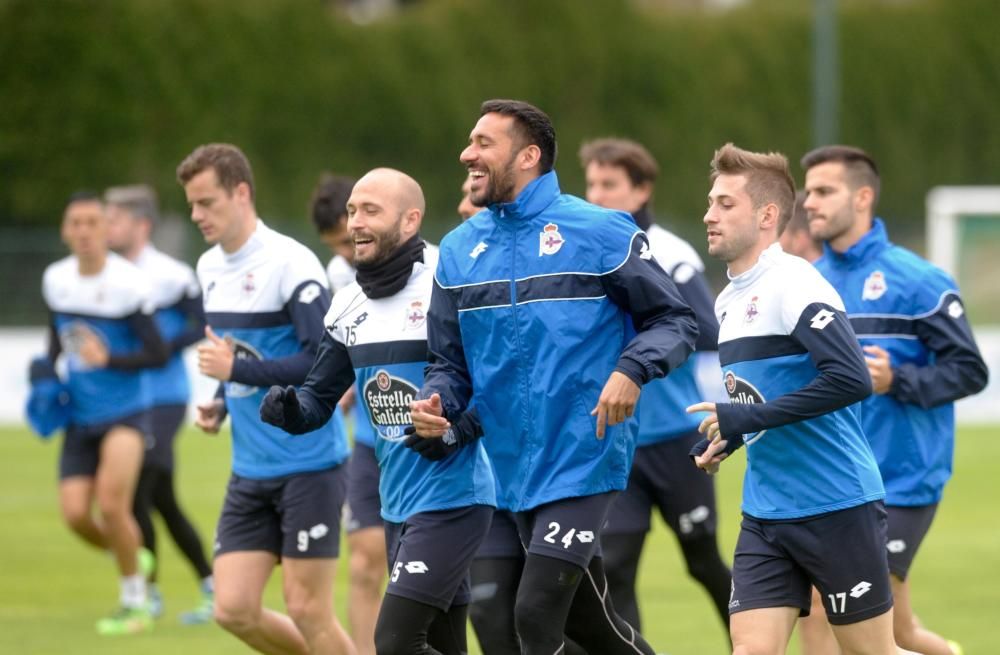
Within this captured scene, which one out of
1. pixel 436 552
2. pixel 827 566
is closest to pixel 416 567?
pixel 436 552

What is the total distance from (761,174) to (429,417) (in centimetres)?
153

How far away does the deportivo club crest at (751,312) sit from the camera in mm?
6156

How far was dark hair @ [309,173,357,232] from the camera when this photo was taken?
858 centimetres

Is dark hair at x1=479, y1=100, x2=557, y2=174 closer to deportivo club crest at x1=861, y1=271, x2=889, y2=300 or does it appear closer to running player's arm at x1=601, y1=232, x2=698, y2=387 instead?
running player's arm at x1=601, y1=232, x2=698, y2=387

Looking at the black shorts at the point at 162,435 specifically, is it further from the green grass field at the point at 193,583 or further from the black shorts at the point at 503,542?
the black shorts at the point at 503,542

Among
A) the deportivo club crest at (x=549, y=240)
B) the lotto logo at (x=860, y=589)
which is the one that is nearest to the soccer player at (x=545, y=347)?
the deportivo club crest at (x=549, y=240)

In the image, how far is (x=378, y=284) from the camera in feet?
22.2

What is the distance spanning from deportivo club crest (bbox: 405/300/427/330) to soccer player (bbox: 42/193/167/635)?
4.25 m

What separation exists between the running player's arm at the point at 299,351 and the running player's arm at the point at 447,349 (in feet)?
2.66

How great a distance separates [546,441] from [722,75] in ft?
104

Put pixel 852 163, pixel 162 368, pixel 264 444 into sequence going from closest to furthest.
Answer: pixel 852 163 < pixel 264 444 < pixel 162 368

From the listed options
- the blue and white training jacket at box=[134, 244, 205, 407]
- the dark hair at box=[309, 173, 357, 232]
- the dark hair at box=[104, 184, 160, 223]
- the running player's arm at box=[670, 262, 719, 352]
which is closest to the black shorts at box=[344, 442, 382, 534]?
the dark hair at box=[309, 173, 357, 232]

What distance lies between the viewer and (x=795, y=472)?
6.09m

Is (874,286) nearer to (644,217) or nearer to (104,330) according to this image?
(644,217)
